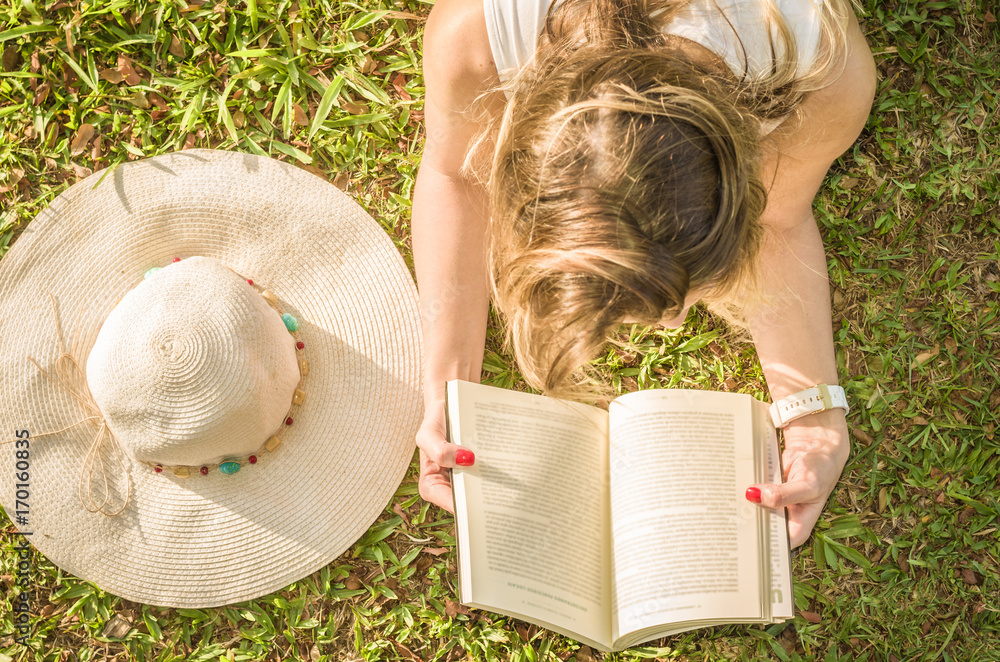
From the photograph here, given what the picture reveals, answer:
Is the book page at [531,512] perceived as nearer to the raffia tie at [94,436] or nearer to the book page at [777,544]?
the book page at [777,544]

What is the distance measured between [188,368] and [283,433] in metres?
0.33

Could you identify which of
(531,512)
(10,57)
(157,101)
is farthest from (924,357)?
(10,57)

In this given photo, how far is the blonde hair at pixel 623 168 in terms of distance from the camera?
95 centimetres

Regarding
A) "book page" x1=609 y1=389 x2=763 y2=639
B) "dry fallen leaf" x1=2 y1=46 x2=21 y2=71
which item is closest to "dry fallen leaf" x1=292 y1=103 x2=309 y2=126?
"dry fallen leaf" x1=2 y1=46 x2=21 y2=71

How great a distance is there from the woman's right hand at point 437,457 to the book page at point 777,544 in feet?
2.13

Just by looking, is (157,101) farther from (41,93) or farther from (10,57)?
(10,57)

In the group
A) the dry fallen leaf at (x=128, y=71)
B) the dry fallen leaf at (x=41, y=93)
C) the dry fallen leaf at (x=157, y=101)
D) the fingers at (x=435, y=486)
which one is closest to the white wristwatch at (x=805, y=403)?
the fingers at (x=435, y=486)

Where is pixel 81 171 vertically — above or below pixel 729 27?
below

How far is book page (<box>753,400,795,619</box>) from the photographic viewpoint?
1416 millimetres

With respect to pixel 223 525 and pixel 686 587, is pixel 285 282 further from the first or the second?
pixel 686 587

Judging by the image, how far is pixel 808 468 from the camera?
5.03ft

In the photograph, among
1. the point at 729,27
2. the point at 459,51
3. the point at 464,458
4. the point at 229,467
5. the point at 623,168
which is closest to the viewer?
the point at 623,168

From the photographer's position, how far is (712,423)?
1.49m

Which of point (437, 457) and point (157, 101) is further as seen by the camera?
point (157, 101)
